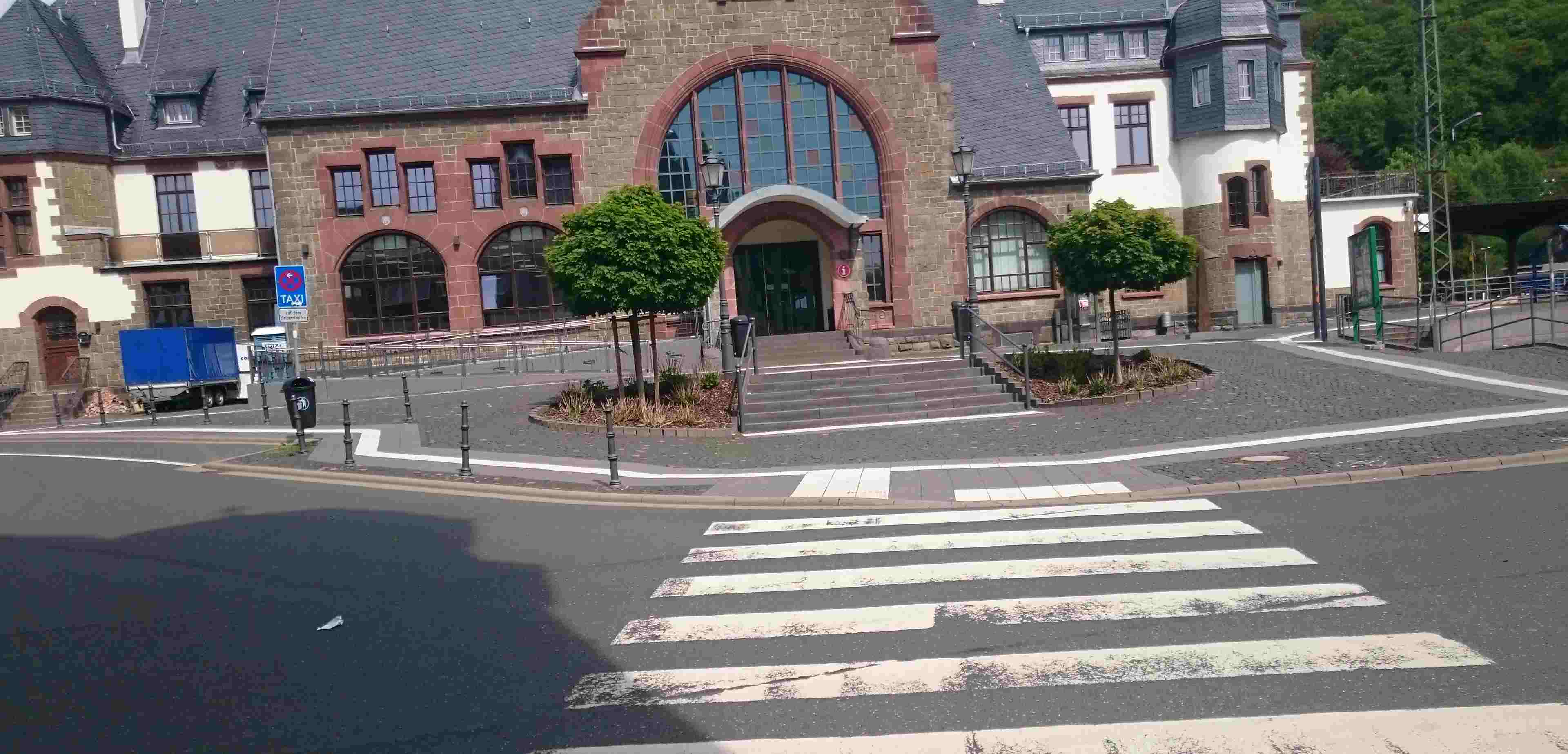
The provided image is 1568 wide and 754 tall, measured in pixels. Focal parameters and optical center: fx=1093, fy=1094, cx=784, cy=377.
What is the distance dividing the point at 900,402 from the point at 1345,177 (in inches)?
1207

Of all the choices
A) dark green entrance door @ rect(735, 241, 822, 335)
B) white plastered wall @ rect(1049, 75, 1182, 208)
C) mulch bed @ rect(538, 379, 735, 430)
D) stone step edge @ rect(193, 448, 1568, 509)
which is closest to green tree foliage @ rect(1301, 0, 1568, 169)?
white plastered wall @ rect(1049, 75, 1182, 208)

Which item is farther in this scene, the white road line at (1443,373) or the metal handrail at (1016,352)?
the metal handrail at (1016,352)

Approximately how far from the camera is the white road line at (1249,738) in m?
4.81

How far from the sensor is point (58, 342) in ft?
120

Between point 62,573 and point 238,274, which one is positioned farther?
point 238,274

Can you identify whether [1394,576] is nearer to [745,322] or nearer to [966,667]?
[966,667]

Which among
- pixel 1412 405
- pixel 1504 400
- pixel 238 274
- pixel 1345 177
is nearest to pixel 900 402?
pixel 1412 405

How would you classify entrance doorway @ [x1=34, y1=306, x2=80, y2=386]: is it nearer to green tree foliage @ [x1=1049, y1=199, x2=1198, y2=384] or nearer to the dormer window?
the dormer window

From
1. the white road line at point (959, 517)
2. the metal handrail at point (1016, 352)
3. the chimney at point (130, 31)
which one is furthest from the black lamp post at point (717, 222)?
the chimney at point (130, 31)

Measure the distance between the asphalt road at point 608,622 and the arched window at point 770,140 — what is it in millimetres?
22296

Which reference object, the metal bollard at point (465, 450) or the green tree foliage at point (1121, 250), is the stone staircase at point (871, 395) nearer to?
the green tree foliage at point (1121, 250)

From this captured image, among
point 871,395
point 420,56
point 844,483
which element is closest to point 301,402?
point 871,395

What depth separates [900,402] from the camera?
20938 mm

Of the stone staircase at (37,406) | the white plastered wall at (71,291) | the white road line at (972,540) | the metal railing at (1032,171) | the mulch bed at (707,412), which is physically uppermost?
the metal railing at (1032,171)
